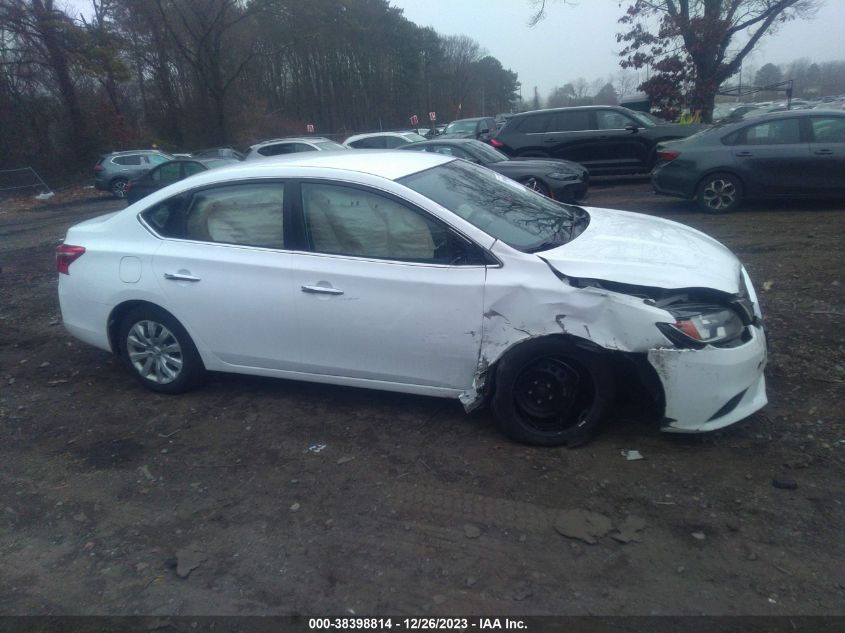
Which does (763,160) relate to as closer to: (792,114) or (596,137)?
(792,114)

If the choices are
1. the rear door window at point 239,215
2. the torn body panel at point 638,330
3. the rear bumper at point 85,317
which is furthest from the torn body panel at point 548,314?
the rear bumper at point 85,317

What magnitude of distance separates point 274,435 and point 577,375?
198cm

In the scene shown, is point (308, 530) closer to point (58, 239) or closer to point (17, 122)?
point (58, 239)

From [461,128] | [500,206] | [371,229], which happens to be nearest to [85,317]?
[371,229]

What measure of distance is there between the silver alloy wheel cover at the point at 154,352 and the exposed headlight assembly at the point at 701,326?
3.36m

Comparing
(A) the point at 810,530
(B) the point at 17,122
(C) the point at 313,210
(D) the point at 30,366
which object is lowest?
(A) the point at 810,530

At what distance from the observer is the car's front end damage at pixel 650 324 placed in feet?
12.4

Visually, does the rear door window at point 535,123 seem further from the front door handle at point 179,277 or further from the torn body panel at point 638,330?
the torn body panel at point 638,330

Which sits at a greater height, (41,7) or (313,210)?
(41,7)

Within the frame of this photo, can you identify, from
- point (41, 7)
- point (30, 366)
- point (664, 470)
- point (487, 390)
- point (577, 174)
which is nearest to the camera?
point (664, 470)

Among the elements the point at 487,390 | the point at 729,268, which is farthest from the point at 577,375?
the point at 729,268

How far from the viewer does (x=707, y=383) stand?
12.4ft

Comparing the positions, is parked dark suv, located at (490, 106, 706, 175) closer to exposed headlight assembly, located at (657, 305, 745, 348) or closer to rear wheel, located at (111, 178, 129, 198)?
exposed headlight assembly, located at (657, 305, 745, 348)

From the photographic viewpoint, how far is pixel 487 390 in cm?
420
